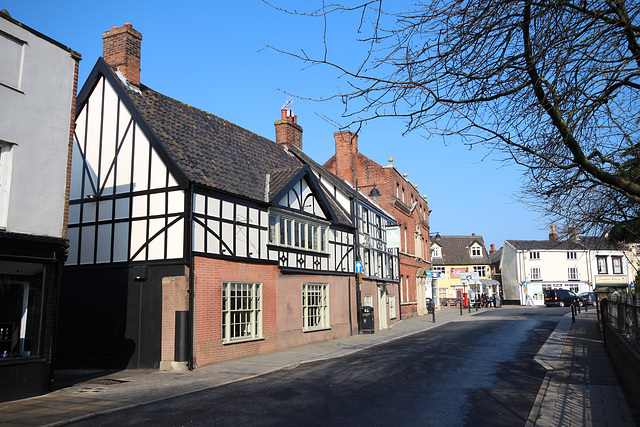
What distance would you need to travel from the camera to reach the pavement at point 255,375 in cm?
802

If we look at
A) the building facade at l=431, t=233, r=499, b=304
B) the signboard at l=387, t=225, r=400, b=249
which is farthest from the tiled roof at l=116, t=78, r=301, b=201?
the building facade at l=431, t=233, r=499, b=304

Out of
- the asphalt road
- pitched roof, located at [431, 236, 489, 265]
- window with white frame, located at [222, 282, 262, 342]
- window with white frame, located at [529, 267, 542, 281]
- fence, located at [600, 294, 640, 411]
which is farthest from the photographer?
pitched roof, located at [431, 236, 489, 265]

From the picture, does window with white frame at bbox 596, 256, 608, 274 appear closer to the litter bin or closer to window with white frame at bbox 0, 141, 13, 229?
the litter bin

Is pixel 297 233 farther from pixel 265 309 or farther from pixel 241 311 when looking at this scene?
pixel 241 311

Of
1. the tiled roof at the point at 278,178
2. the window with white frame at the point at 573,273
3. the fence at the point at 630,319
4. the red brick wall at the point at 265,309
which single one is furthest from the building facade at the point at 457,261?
the fence at the point at 630,319

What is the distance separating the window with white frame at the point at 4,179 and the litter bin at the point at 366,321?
17713 mm

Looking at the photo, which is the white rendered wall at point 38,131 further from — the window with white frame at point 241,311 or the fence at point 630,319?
the fence at point 630,319

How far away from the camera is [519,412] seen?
322 inches

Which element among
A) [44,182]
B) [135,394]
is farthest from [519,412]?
[44,182]

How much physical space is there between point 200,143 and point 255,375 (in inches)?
349

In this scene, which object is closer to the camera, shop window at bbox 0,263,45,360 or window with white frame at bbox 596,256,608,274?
shop window at bbox 0,263,45,360

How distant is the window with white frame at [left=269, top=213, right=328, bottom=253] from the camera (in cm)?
1886

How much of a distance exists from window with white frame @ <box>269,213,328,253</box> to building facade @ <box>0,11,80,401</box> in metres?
8.52

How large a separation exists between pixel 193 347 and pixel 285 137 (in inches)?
625
